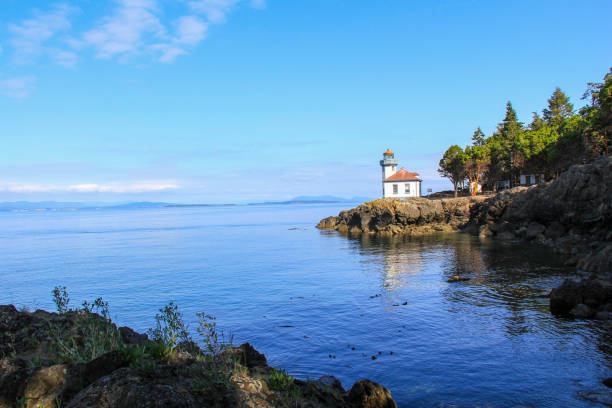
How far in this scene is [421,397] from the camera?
489 inches

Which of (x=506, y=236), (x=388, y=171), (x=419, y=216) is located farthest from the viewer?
→ (x=388, y=171)

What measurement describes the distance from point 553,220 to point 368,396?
163ft

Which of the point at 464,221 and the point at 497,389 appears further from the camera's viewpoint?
the point at 464,221

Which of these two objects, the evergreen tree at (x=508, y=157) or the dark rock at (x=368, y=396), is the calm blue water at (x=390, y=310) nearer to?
the dark rock at (x=368, y=396)

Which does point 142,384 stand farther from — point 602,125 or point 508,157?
point 508,157

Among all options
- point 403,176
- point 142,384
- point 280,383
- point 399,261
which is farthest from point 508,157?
point 142,384

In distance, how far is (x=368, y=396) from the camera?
10.2m

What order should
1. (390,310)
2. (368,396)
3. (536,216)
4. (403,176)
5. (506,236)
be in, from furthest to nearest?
(403,176)
(506,236)
(536,216)
(390,310)
(368,396)

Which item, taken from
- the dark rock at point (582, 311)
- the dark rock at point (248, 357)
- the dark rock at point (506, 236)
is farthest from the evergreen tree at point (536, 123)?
the dark rock at point (248, 357)

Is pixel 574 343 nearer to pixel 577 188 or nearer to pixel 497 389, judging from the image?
pixel 497 389

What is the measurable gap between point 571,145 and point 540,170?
15.2 meters

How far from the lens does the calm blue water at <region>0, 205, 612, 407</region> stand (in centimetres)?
1352

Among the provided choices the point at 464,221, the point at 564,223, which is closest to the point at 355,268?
the point at 564,223

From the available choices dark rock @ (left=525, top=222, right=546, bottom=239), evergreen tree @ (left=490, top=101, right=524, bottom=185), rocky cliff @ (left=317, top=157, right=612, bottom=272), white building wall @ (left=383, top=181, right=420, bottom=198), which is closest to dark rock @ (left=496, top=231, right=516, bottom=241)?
rocky cliff @ (left=317, top=157, right=612, bottom=272)
